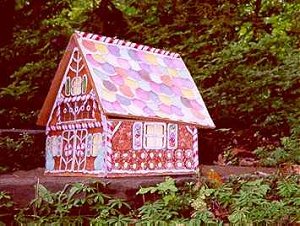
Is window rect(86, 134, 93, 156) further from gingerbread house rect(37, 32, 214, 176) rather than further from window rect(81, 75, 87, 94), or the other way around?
window rect(81, 75, 87, 94)

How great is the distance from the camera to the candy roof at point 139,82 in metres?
6.64

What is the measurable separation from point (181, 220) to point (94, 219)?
2.72 feet

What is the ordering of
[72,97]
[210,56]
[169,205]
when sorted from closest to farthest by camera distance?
[169,205] < [72,97] < [210,56]

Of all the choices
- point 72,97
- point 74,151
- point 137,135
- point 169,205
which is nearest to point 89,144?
point 74,151

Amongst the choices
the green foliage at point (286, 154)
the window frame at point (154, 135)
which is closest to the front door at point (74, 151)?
the window frame at point (154, 135)

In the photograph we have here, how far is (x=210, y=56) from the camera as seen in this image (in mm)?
10711

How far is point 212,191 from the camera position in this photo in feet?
19.0

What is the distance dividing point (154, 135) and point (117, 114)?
0.79 meters

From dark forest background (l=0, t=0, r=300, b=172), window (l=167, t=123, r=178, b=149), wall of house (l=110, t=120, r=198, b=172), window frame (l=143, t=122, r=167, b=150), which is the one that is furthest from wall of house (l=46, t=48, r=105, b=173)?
dark forest background (l=0, t=0, r=300, b=172)

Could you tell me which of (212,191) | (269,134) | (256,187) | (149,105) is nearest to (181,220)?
(212,191)

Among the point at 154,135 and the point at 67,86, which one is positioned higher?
the point at 67,86

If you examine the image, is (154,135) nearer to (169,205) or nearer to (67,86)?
(67,86)

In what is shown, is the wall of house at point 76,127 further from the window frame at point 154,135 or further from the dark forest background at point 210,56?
the dark forest background at point 210,56

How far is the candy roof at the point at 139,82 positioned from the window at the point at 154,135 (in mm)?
195
